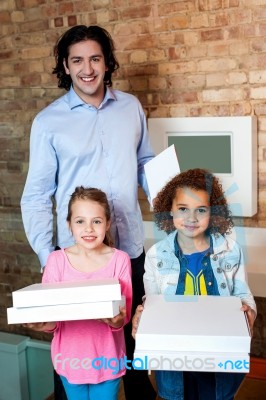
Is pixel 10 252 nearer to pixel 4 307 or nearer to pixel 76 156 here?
pixel 4 307

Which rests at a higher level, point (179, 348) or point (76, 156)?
point (76, 156)

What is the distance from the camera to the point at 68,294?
3.98 feet

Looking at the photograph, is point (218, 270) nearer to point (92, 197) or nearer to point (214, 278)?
point (214, 278)

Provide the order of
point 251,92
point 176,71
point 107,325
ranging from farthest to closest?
point 176,71 < point 251,92 < point 107,325

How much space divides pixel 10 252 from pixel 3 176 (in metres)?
0.37

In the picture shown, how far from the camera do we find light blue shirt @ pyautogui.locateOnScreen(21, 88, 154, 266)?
1619mm

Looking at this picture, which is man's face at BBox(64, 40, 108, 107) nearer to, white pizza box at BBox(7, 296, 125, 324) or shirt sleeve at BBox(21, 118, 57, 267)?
shirt sleeve at BBox(21, 118, 57, 267)

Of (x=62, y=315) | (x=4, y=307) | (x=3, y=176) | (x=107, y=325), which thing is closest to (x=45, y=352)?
(x=4, y=307)

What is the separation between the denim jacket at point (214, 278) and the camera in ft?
4.28

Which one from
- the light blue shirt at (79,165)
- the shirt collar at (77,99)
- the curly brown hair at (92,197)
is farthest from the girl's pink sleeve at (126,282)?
the shirt collar at (77,99)

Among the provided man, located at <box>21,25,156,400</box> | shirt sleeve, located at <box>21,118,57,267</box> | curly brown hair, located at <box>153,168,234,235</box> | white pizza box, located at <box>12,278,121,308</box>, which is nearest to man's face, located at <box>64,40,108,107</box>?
man, located at <box>21,25,156,400</box>

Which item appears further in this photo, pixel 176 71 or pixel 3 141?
pixel 3 141

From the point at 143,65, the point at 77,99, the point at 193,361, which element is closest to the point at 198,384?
the point at 193,361

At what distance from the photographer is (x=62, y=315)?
3.94ft
